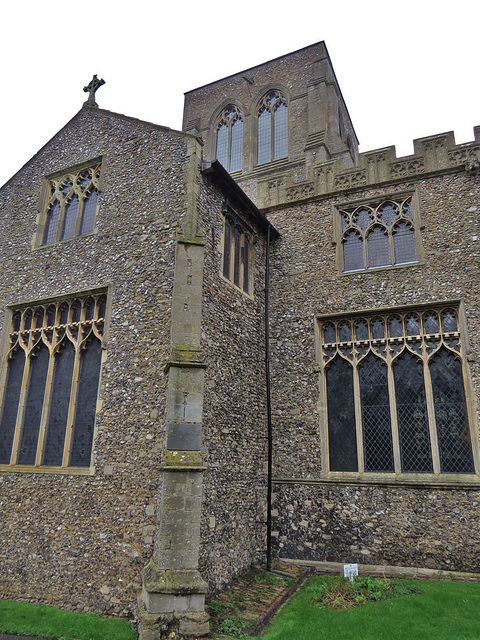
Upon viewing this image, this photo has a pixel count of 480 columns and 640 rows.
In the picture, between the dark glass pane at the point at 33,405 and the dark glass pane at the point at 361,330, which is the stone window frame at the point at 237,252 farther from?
the dark glass pane at the point at 33,405

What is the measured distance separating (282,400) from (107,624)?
566cm

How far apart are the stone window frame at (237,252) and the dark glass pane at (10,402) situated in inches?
199

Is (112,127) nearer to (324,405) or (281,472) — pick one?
(324,405)

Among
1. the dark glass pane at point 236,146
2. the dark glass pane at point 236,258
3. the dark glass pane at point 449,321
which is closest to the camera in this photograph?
the dark glass pane at point 449,321

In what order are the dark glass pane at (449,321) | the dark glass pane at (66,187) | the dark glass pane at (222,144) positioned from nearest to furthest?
1. the dark glass pane at (449,321)
2. the dark glass pane at (66,187)
3. the dark glass pane at (222,144)

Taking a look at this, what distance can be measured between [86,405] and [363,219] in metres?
7.96

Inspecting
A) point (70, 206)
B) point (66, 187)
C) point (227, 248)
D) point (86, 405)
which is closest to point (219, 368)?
point (86, 405)

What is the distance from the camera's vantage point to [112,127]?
36.6 ft

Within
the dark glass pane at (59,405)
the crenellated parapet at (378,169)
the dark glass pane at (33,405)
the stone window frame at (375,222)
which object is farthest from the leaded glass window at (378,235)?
the dark glass pane at (33,405)

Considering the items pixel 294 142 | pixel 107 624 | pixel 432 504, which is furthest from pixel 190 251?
pixel 294 142

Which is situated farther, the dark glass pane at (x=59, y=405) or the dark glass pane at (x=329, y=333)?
the dark glass pane at (x=329, y=333)

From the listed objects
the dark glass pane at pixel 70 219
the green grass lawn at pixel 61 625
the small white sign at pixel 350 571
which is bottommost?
the green grass lawn at pixel 61 625

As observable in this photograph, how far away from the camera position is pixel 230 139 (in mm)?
20344

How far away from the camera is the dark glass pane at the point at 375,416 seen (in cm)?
991
